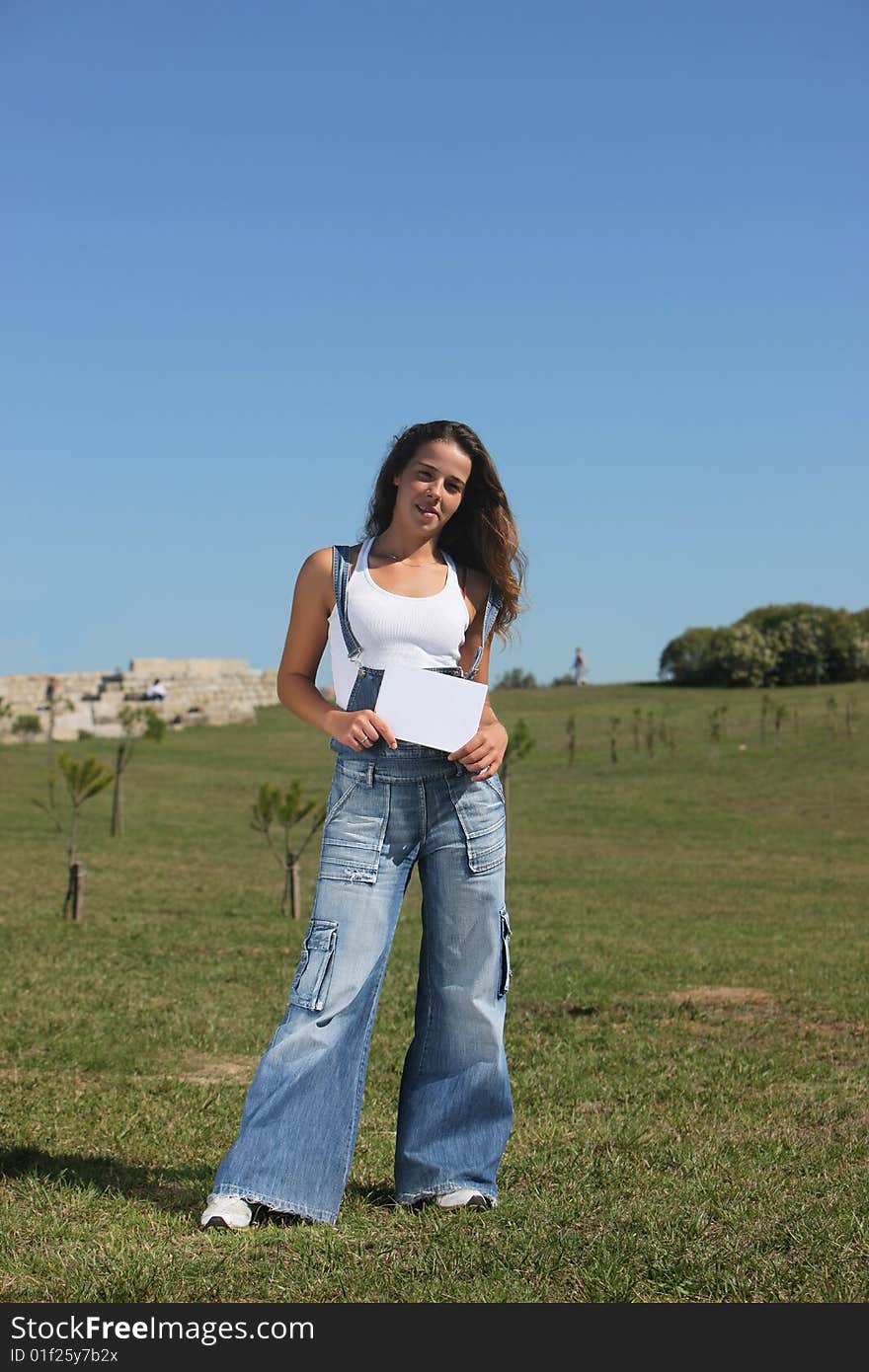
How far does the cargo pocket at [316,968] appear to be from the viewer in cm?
361

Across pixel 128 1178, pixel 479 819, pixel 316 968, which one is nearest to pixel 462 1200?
pixel 316 968

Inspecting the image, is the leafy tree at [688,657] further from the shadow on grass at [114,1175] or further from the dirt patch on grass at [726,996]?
A: the shadow on grass at [114,1175]

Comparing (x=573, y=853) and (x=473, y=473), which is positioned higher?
(x=473, y=473)

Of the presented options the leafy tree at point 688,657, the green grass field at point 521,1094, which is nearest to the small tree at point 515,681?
the leafy tree at point 688,657

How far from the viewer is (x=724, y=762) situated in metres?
38.1

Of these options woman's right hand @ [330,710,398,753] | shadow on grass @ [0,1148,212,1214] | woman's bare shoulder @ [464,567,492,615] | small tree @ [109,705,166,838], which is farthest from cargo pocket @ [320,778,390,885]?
small tree @ [109,705,166,838]

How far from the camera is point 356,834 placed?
372 cm

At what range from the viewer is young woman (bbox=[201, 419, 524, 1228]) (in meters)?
3.63

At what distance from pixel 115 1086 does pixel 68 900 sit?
783 centimetres

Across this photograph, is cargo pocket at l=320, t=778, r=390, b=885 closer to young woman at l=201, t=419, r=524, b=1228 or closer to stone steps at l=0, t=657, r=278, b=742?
young woman at l=201, t=419, r=524, b=1228

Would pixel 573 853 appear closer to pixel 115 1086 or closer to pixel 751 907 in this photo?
pixel 751 907

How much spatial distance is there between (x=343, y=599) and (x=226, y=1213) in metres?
→ 1.65
